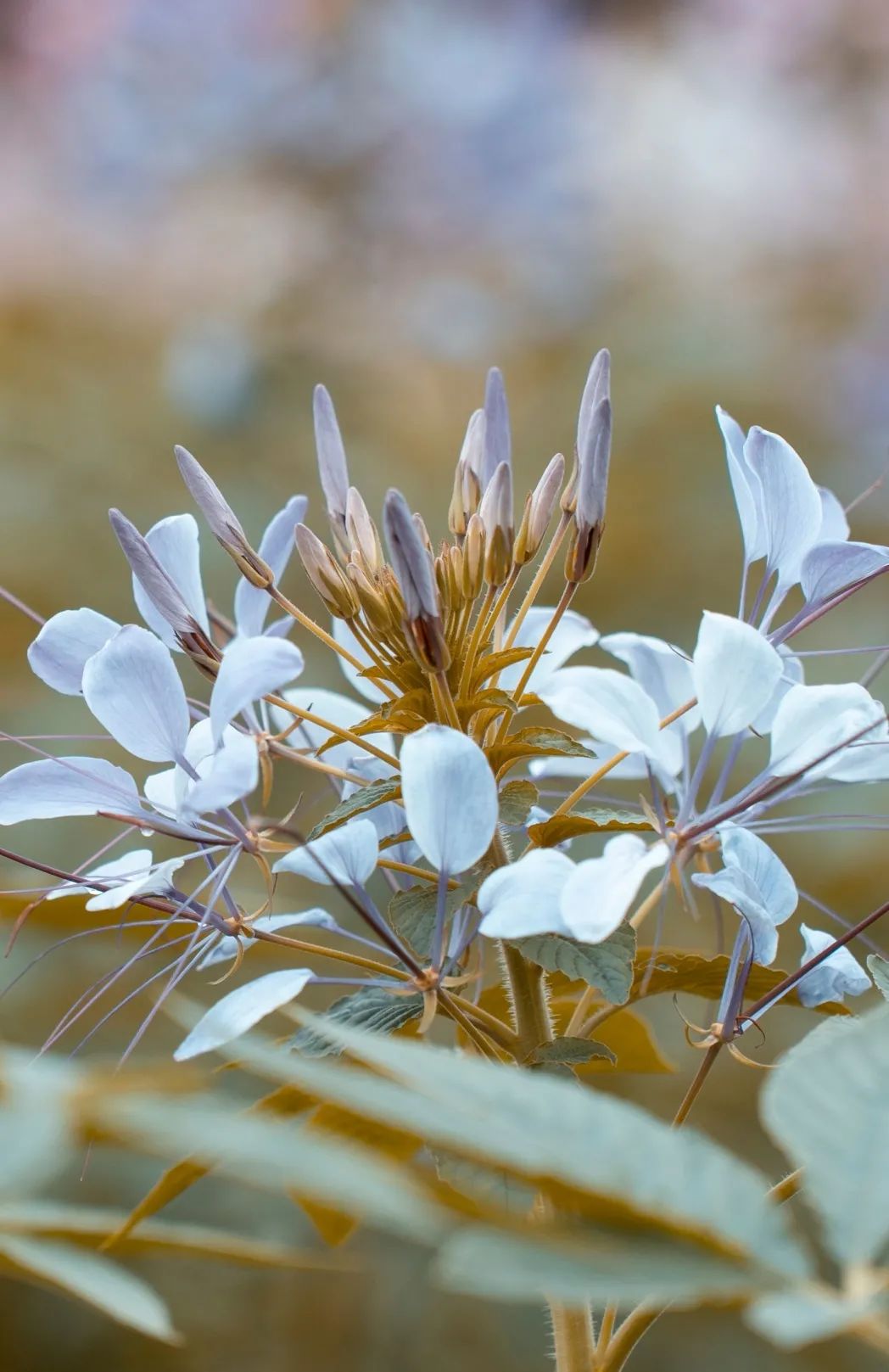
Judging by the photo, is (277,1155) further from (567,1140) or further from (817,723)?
(817,723)

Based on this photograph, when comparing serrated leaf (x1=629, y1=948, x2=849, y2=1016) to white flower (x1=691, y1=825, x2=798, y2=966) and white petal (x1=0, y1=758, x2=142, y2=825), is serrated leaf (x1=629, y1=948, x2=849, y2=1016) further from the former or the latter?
white petal (x1=0, y1=758, x2=142, y2=825)

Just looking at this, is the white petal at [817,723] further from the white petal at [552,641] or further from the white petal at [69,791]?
the white petal at [69,791]

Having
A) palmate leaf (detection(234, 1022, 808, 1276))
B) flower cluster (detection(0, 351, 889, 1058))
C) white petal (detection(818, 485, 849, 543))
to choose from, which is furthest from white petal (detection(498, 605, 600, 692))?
palmate leaf (detection(234, 1022, 808, 1276))

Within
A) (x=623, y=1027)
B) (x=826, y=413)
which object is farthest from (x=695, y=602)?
(x=623, y=1027)

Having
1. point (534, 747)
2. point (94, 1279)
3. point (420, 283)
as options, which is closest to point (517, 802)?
point (534, 747)

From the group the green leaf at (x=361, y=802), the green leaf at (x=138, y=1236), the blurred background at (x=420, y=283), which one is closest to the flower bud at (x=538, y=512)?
the green leaf at (x=361, y=802)

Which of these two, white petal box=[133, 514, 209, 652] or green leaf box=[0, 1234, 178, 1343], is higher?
white petal box=[133, 514, 209, 652]
